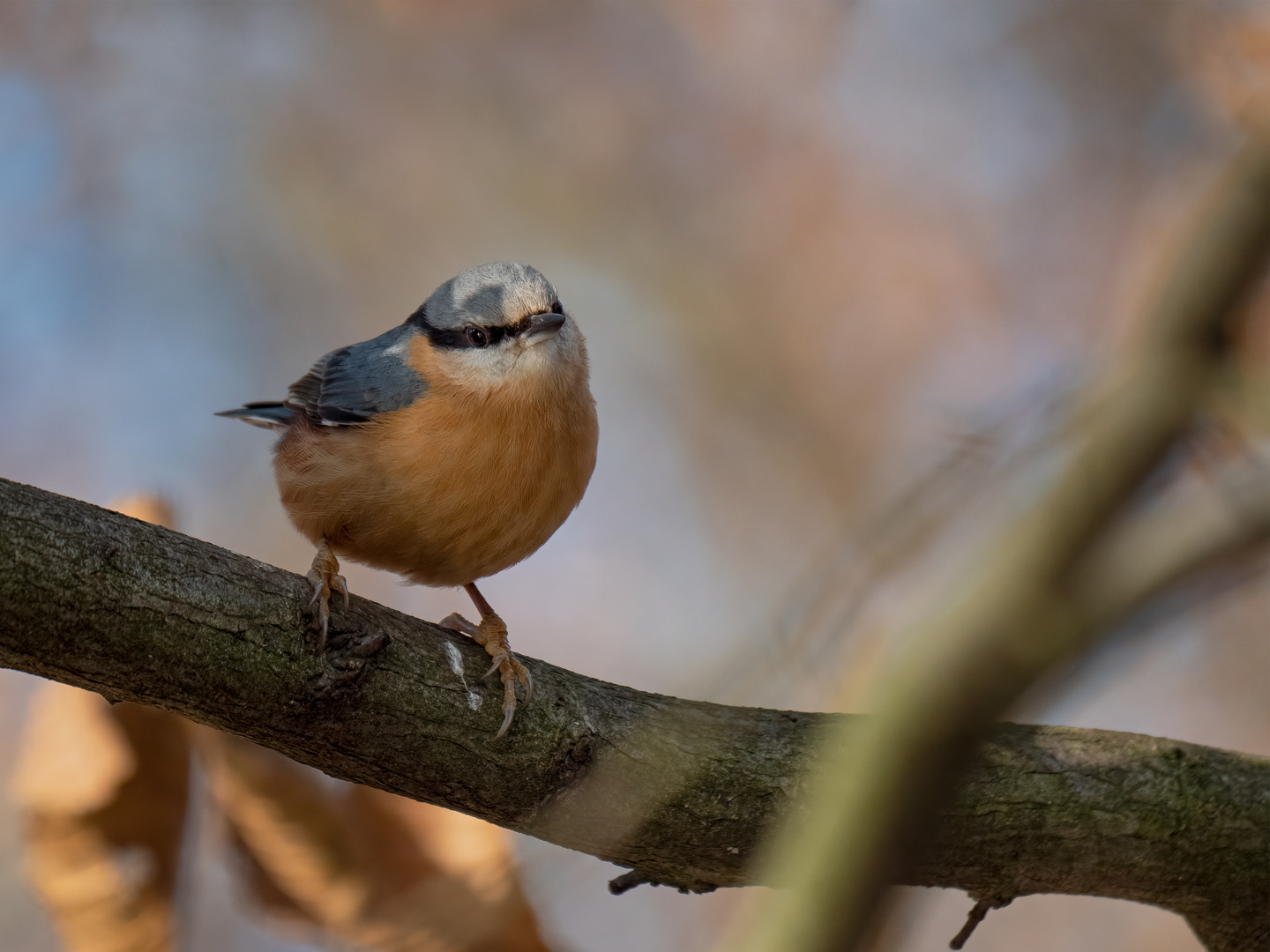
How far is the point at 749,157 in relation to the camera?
690 centimetres

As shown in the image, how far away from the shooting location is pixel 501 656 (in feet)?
8.47

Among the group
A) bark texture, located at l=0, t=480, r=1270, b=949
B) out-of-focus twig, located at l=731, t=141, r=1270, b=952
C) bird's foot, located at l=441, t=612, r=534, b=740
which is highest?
bird's foot, located at l=441, t=612, r=534, b=740

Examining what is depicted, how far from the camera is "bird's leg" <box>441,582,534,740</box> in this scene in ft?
8.12

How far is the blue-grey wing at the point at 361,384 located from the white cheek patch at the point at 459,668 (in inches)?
42.3

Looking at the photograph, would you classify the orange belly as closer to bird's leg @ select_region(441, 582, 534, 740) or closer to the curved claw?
bird's leg @ select_region(441, 582, 534, 740)

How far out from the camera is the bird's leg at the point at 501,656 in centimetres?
247

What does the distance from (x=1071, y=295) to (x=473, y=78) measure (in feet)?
12.3

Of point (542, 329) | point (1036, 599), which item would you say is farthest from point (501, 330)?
point (1036, 599)

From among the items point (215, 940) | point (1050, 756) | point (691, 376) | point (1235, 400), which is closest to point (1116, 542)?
point (1235, 400)

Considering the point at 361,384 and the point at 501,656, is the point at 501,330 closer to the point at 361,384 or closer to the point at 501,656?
the point at 361,384

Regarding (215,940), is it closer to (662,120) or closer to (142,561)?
(142,561)

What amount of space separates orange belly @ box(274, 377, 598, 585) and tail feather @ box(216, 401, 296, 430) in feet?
2.02

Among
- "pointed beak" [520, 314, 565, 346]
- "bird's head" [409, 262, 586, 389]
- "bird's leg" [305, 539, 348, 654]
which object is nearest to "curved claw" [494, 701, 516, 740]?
"bird's leg" [305, 539, 348, 654]

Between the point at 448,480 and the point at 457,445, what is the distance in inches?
4.3
